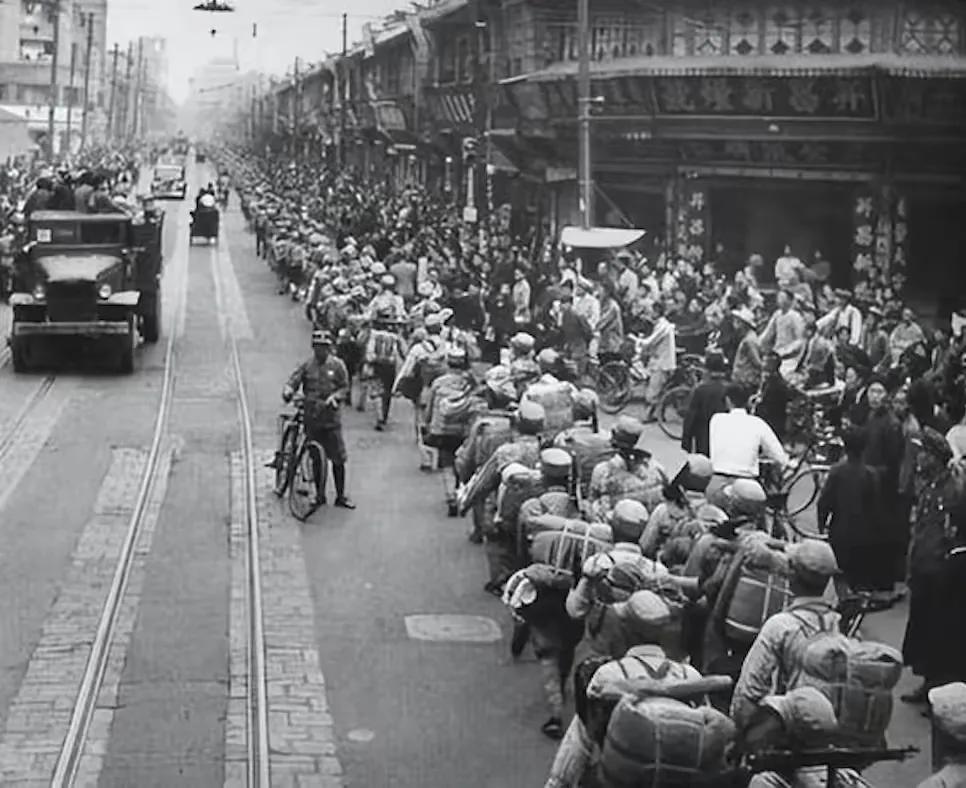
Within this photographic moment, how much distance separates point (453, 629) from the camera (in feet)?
41.1

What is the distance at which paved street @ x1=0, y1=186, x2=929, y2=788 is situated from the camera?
9875 mm

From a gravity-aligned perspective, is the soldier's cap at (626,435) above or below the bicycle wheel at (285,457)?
above

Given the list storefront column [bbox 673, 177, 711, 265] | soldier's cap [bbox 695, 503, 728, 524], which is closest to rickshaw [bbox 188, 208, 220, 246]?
storefront column [bbox 673, 177, 711, 265]

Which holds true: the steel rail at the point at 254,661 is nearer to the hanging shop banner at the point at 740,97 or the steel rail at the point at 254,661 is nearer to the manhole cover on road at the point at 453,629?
the manhole cover on road at the point at 453,629

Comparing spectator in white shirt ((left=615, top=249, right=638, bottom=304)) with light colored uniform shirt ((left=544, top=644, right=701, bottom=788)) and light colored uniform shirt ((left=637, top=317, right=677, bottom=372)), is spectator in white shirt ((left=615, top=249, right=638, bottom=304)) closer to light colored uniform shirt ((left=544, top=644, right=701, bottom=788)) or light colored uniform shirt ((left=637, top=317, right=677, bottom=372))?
light colored uniform shirt ((left=637, top=317, right=677, bottom=372))

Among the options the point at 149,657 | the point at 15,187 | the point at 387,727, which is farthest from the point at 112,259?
the point at 15,187

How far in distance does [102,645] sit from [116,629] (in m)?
0.42

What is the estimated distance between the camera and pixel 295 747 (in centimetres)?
1000

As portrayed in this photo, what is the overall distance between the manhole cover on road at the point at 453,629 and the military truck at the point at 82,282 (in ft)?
43.2

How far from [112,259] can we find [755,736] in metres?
20.7

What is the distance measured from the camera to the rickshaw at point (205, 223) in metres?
52.5

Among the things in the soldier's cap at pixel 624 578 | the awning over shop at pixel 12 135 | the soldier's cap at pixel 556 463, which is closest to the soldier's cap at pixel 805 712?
the soldier's cap at pixel 624 578

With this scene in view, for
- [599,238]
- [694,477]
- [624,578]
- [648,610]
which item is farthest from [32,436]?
[648,610]

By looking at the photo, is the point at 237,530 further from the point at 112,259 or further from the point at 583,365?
the point at 112,259
